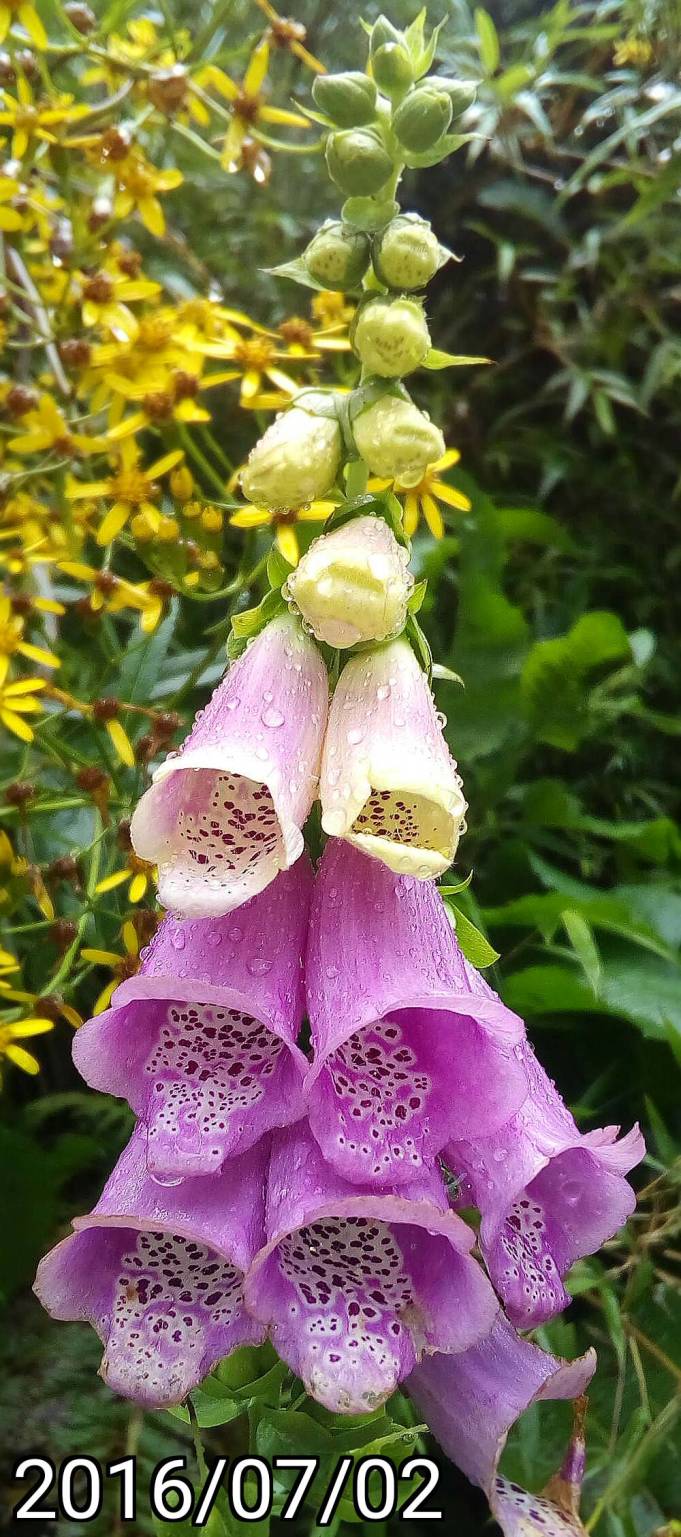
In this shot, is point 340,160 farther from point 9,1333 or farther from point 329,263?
point 9,1333

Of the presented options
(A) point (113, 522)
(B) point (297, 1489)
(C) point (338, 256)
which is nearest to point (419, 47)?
(C) point (338, 256)

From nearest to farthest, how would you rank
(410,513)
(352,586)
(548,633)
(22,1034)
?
(352,586)
(22,1034)
(410,513)
(548,633)

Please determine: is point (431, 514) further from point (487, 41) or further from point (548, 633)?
point (487, 41)

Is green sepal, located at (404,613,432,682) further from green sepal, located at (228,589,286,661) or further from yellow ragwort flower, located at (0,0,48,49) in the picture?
yellow ragwort flower, located at (0,0,48,49)

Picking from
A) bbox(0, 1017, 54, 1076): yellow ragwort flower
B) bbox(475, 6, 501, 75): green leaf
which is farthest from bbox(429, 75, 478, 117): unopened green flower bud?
bbox(475, 6, 501, 75): green leaf

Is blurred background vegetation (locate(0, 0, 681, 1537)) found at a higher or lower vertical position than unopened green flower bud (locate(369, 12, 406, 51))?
lower

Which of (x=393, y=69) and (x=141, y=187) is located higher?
(x=393, y=69)

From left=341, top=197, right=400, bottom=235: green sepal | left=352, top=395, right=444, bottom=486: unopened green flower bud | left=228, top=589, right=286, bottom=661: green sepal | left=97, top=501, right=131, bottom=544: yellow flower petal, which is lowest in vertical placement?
left=97, top=501, right=131, bottom=544: yellow flower petal
